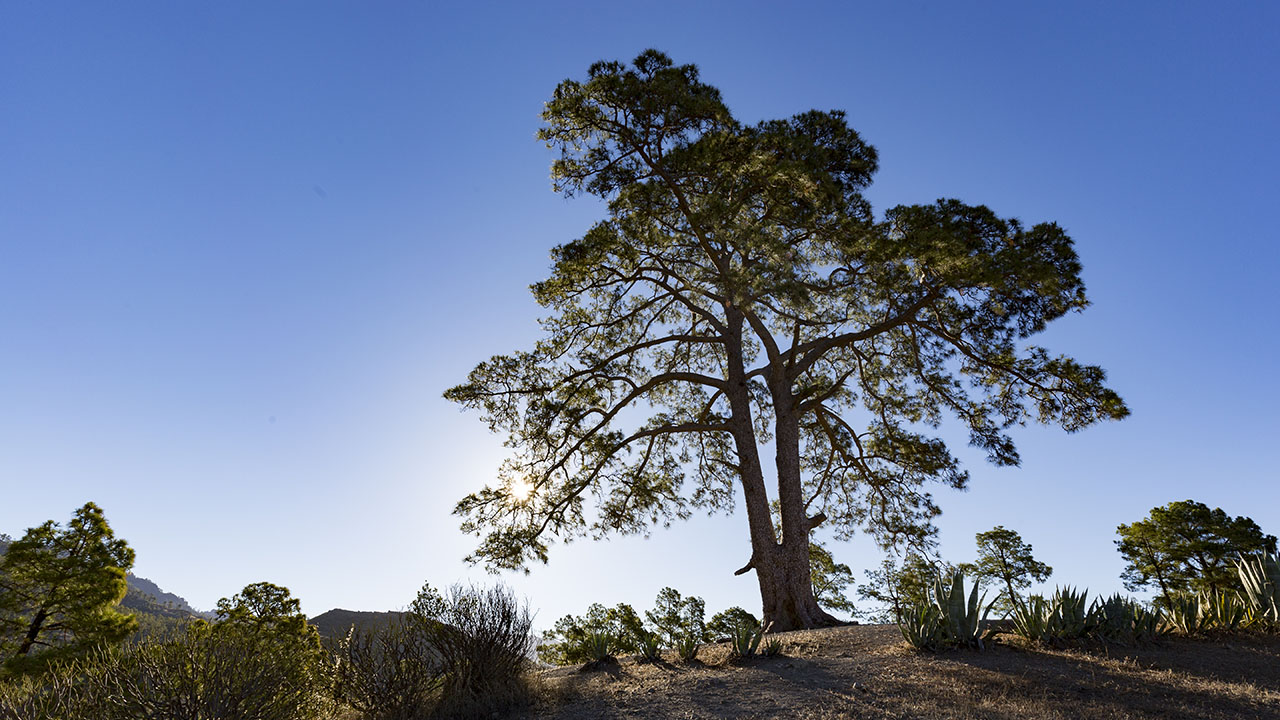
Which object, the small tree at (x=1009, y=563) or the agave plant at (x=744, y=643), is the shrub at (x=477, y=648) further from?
the small tree at (x=1009, y=563)

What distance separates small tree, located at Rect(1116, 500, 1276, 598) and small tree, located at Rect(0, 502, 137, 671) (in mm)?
36883

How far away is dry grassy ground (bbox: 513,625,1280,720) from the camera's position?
5.28 meters

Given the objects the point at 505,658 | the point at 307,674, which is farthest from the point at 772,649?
the point at 307,674

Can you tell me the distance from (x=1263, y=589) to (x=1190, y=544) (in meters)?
23.9

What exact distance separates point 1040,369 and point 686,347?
285 inches

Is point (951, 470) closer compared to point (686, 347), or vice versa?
point (951, 470)

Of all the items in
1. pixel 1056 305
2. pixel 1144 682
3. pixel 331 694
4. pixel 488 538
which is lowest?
pixel 331 694

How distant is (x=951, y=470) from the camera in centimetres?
1242

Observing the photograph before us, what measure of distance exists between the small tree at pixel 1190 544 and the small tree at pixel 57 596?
36.9m

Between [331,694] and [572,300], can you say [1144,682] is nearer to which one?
[331,694]

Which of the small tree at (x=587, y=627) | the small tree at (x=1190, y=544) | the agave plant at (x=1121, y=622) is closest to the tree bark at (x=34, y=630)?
the small tree at (x=587, y=627)

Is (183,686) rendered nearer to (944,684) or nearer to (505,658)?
(505,658)

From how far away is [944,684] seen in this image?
588cm

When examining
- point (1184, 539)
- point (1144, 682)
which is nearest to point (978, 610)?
point (1144, 682)
